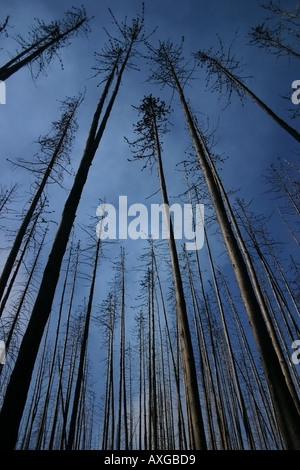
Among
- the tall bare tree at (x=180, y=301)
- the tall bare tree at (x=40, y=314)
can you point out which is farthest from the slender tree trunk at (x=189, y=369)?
the tall bare tree at (x=40, y=314)

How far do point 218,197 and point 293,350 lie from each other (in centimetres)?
1300

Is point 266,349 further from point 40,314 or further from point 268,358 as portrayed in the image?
point 40,314

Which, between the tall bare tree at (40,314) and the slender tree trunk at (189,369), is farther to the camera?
the slender tree trunk at (189,369)

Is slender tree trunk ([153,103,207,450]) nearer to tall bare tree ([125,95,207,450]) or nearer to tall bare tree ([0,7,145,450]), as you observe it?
tall bare tree ([125,95,207,450])

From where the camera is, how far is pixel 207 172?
5.84 meters

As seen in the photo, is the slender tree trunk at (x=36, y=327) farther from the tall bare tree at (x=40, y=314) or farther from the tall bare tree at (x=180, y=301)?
the tall bare tree at (x=180, y=301)

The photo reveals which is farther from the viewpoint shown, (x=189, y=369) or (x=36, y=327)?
(x=189, y=369)

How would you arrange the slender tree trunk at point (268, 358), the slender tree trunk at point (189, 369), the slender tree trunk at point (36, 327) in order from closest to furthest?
the slender tree trunk at point (36, 327) < the slender tree trunk at point (268, 358) < the slender tree trunk at point (189, 369)

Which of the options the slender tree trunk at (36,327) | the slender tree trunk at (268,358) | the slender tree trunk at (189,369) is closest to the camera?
the slender tree trunk at (36,327)

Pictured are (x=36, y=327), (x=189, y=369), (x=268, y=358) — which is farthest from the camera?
(x=189, y=369)

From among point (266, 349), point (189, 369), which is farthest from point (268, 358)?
point (189, 369)

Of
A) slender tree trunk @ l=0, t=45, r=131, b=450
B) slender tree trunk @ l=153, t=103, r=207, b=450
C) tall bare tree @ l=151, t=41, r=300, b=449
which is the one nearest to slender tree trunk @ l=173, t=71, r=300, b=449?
tall bare tree @ l=151, t=41, r=300, b=449

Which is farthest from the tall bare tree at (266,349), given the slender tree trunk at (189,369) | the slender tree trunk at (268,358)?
the slender tree trunk at (189,369)

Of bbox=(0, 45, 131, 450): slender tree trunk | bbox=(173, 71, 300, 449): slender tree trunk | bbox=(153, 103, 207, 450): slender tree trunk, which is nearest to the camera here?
bbox=(0, 45, 131, 450): slender tree trunk
